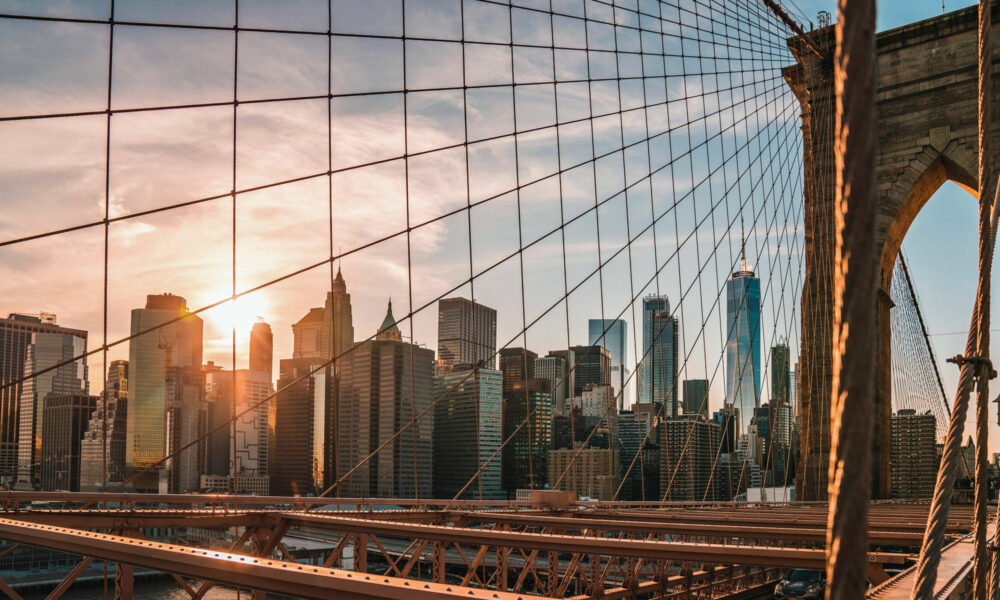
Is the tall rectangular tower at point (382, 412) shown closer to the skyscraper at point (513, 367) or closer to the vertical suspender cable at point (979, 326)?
the skyscraper at point (513, 367)

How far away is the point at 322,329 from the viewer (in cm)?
878

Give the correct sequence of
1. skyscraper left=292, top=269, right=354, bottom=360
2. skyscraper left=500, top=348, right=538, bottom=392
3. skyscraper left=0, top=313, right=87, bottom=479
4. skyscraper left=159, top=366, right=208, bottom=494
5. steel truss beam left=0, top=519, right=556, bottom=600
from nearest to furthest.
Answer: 1. steel truss beam left=0, top=519, right=556, bottom=600
2. skyscraper left=0, top=313, right=87, bottom=479
3. skyscraper left=159, top=366, right=208, bottom=494
4. skyscraper left=292, top=269, right=354, bottom=360
5. skyscraper left=500, top=348, right=538, bottom=392

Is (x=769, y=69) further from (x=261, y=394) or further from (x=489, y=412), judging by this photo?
(x=261, y=394)

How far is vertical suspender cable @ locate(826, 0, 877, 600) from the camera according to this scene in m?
0.70

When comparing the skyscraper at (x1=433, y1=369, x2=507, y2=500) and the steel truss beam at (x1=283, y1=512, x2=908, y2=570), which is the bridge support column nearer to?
the steel truss beam at (x1=283, y1=512, x2=908, y2=570)

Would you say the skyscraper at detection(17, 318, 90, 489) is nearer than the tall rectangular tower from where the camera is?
Yes

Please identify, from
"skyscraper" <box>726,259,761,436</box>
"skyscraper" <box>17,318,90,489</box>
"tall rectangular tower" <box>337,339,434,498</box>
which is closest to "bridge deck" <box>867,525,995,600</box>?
"skyscraper" <box>17,318,90,489</box>

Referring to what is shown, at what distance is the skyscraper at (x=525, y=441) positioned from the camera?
12.8m

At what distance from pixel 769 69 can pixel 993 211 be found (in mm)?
18345

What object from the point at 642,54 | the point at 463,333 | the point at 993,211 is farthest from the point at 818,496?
the point at 993,211

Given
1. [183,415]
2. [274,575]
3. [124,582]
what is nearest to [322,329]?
[183,415]

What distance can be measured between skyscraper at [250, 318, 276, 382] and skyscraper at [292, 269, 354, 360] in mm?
250

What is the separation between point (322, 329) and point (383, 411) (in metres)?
2.97

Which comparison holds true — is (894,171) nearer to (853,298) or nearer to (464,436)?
(464,436)
